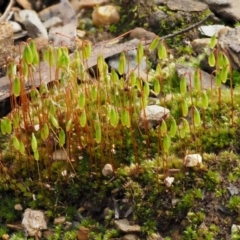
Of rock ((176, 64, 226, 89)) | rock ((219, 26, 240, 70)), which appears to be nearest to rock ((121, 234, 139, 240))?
rock ((176, 64, 226, 89))

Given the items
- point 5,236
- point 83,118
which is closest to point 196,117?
point 83,118

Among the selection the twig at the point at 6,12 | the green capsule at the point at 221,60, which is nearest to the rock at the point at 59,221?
the green capsule at the point at 221,60

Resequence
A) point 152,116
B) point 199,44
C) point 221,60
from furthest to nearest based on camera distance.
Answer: point 199,44
point 152,116
point 221,60

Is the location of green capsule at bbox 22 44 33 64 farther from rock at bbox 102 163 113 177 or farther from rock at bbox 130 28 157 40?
rock at bbox 130 28 157 40

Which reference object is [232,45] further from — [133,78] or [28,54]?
[28,54]

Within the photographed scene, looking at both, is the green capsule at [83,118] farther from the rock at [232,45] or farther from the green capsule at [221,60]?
the rock at [232,45]
